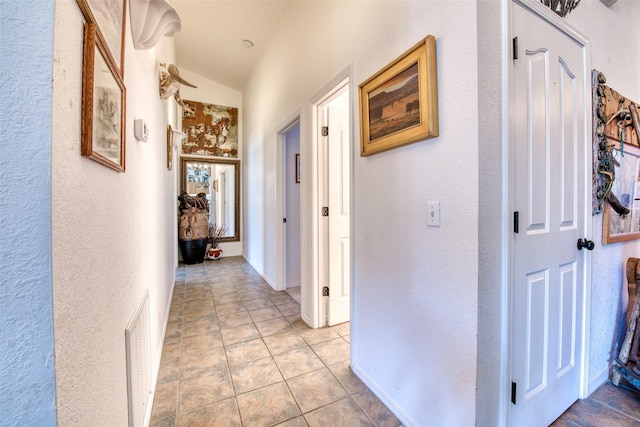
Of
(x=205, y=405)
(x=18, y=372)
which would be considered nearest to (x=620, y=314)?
(x=205, y=405)

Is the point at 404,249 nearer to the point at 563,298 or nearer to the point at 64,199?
the point at 563,298

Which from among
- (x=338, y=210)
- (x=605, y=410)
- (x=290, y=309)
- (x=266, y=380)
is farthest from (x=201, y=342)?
(x=605, y=410)

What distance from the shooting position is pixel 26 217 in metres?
0.47

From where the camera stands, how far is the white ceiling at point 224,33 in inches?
115

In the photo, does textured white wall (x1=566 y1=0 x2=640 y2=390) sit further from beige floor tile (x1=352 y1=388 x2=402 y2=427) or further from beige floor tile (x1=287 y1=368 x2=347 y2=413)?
beige floor tile (x1=287 y1=368 x2=347 y2=413)

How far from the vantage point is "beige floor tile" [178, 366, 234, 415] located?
1.49 m

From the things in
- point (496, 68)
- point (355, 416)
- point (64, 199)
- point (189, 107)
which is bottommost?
point (355, 416)

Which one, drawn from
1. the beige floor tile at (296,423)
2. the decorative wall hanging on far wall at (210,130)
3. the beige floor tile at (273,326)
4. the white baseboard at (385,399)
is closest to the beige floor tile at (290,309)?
the beige floor tile at (273,326)

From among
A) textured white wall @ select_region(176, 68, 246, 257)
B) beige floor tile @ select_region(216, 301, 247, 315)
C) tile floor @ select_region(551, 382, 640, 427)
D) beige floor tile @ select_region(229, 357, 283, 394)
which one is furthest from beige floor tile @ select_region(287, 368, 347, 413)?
textured white wall @ select_region(176, 68, 246, 257)

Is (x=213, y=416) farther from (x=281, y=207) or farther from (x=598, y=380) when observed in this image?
(x=598, y=380)

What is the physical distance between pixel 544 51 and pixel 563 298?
3.99ft

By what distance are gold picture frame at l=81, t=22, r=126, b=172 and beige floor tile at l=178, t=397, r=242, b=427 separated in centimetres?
128

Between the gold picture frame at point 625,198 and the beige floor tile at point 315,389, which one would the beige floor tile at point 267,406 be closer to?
the beige floor tile at point 315,389

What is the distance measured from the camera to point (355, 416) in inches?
54.9
